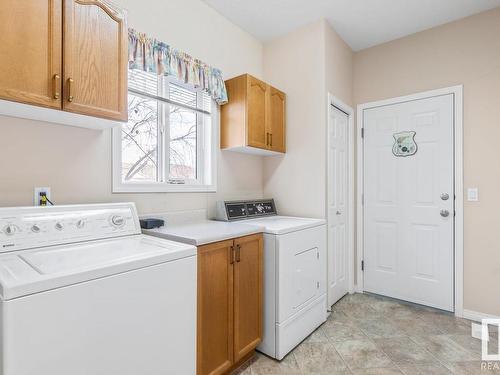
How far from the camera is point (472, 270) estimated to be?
2609mm

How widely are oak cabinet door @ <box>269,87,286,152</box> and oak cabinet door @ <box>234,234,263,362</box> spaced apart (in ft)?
3.73

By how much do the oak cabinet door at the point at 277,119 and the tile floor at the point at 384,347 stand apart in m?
1.71

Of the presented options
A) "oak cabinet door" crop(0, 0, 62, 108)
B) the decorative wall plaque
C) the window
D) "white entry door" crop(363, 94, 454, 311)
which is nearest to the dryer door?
the window

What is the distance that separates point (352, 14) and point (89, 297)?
9.81 feet

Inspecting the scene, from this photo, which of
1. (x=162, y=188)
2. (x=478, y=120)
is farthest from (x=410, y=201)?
(x=162, y=188)

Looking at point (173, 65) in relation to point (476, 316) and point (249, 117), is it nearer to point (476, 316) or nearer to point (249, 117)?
point (249, 117)

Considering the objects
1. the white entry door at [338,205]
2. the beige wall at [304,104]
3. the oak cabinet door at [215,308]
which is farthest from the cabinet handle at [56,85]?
the white entry door at [338,205]

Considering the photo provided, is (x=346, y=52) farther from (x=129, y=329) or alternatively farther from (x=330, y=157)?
(x=129, y=329)

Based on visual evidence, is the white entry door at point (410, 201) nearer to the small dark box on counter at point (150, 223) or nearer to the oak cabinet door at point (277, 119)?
the oak cabinet door at point (277, 119)

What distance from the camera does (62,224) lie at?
1.44m

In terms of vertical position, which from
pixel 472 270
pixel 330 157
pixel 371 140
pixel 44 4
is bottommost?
pixel 472 270

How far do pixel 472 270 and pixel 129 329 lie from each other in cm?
294

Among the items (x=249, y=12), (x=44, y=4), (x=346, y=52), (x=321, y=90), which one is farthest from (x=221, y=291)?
(x=346, y=52)

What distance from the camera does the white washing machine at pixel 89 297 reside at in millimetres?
902
